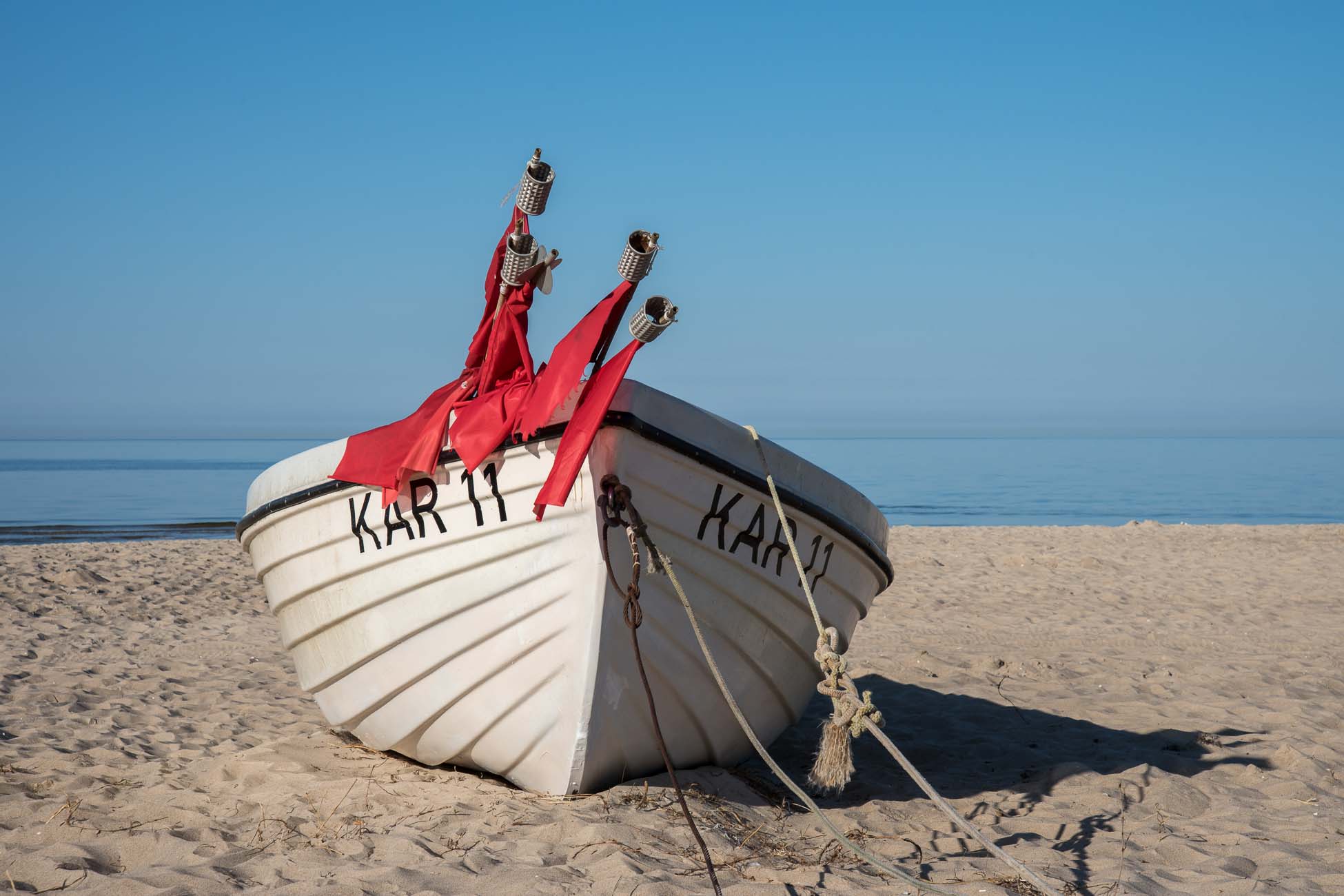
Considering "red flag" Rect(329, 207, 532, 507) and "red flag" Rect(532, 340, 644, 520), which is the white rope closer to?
"red flag" Rect(532, 340, 644, 520)

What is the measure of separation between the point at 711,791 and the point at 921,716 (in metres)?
2.64

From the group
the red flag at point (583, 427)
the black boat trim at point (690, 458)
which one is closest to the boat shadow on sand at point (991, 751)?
the black boat trim at point (690, 458)

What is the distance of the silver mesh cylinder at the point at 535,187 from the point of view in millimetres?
3201

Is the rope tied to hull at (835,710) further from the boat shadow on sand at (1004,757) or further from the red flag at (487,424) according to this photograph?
the red flag at (487,424)

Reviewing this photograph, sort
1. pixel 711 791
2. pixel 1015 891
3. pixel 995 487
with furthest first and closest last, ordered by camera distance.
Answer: pixel 995 487, pixel 711 791, pixel 1015 891

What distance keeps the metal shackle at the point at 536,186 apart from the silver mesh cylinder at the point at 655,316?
2.00ft

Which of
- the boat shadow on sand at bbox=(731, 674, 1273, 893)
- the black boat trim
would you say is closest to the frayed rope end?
the boat shadow on sand at bbox=(731, 674, 1273, 893)

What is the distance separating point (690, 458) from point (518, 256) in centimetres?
91

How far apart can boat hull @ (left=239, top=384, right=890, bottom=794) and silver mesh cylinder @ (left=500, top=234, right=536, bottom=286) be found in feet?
2.06

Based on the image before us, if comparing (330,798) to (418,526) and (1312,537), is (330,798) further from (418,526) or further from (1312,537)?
(1312,537)

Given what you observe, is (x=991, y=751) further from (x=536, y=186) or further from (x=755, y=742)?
(x=536, y=186)

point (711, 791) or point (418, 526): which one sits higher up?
point (418, 526)

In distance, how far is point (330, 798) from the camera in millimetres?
3980

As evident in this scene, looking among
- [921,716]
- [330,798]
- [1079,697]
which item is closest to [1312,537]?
[1079,697]
